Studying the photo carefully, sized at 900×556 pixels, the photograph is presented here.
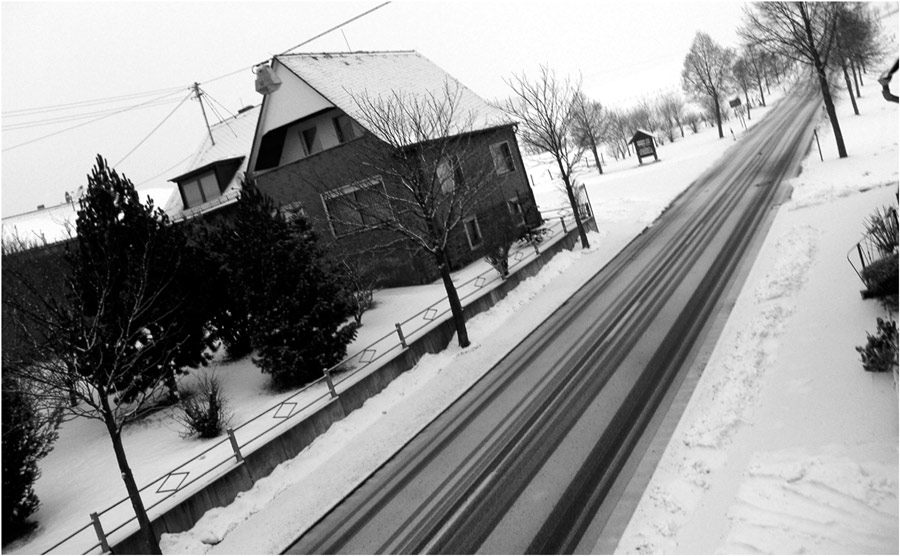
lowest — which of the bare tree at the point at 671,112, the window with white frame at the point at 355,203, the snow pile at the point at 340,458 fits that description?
the snow pile at the point at 340,458

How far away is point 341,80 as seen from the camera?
23469 millimetres

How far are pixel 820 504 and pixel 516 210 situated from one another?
2233 centimetres

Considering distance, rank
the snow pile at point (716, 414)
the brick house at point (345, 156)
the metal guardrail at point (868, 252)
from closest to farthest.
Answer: the snow pile at point (716, 414) → the metal guardrail at point (868, 252) → the brick house at point (345, 156)

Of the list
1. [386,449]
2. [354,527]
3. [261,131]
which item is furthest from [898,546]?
[261,131]

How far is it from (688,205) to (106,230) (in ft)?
87.5

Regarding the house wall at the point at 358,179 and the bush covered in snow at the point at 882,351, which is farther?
the house wall at the point at 358,179

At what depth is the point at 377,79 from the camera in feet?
82.6

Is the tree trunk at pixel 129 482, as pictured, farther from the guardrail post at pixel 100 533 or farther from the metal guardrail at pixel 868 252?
the metal guardrail at pixel 868 252

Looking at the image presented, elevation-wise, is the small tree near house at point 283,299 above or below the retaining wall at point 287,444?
above

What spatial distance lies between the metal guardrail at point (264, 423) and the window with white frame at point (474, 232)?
378 centimetres

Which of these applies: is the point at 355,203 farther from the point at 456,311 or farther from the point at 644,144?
the point at 644,144

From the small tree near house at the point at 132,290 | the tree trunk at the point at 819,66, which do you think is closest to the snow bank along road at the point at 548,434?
the small tree near house at the point at 132,290

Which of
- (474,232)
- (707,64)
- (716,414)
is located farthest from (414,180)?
(707,64)

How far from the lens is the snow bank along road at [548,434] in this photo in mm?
7848
